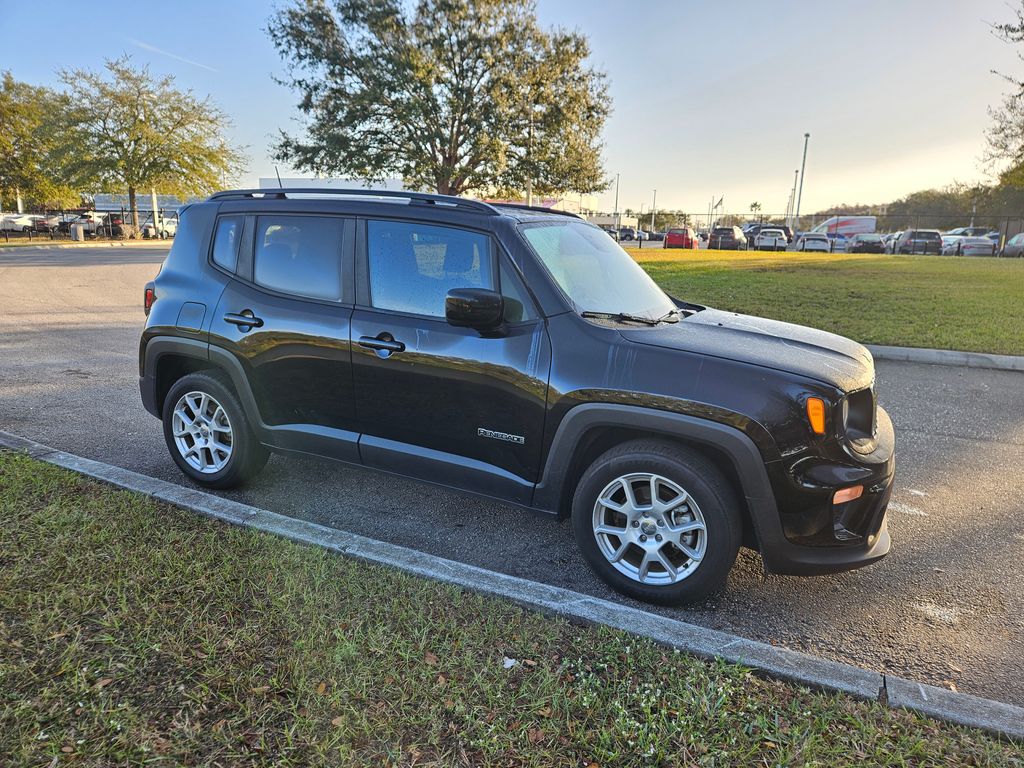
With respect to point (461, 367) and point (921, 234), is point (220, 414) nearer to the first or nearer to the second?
point (461, 367)

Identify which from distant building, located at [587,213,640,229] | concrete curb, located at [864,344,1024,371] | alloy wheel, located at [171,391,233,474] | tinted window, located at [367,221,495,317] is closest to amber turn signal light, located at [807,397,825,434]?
tinted window, located at [367,221,495,317]

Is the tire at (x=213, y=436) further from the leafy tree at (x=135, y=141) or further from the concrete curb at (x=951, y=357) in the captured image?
the leafy tree at (x=135, y=141)

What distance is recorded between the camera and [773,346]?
10.5ft

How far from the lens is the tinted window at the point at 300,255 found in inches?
149

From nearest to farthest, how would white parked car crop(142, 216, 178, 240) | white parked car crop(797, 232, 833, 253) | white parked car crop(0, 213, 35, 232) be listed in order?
white parked car crop(797, 232, 833, 253)
white parked car crop(0, 213, 35, 232)
white parked car crop(142, 216, 178, 240)

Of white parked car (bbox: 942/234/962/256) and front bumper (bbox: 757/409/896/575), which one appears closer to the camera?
front bumper (bbox: 757/409/896/575)

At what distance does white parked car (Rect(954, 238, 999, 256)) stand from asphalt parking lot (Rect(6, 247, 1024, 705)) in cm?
3413

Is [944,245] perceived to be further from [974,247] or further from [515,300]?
[515,300]

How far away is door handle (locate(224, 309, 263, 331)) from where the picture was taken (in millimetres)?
3910

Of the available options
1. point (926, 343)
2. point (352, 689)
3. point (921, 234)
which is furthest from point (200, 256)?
point (921, 234)

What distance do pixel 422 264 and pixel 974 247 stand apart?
135 feet

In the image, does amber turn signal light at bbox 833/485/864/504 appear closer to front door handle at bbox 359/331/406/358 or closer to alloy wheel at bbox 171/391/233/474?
front door handle at bbox 359/331/406/358

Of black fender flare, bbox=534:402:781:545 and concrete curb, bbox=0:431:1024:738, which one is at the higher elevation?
black fender flare, bbox=534:402:781:545

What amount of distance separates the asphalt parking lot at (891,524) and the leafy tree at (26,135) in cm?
3713
